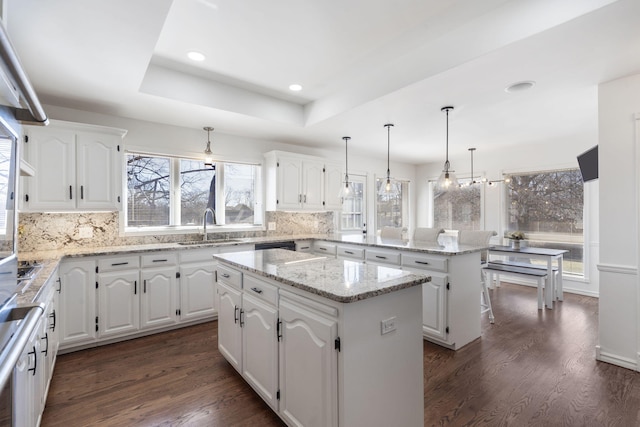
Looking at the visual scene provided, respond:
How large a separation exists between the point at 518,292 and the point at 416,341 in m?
4.27

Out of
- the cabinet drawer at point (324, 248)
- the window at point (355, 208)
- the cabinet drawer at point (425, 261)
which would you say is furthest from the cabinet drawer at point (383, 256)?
the window at point (355, 208)

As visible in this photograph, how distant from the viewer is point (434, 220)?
273 inches

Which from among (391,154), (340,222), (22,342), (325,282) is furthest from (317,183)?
(22,342)

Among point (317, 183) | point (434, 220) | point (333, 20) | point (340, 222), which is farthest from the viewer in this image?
point (434, 220)

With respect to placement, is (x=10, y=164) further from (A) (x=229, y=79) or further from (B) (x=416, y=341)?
(A) (x=229, y=79)

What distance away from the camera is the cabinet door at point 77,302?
283 centimetres

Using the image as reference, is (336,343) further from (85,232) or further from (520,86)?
(85,232)

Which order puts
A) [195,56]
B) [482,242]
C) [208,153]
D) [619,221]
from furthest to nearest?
1. [208,153]
2. [482,242]
3. [195,56]
4. [619,221]

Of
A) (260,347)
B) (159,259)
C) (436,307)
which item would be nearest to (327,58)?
(260,347)

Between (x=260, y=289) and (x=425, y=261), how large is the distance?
1.74 m

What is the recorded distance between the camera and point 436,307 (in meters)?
2.97

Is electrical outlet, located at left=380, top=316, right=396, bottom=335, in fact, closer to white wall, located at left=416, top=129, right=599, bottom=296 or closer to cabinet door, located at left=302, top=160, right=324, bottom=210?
cabinet door, located at left=302, top=160, right=324, bottom=210

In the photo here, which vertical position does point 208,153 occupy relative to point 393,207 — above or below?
above

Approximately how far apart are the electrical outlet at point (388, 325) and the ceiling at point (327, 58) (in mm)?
1963
